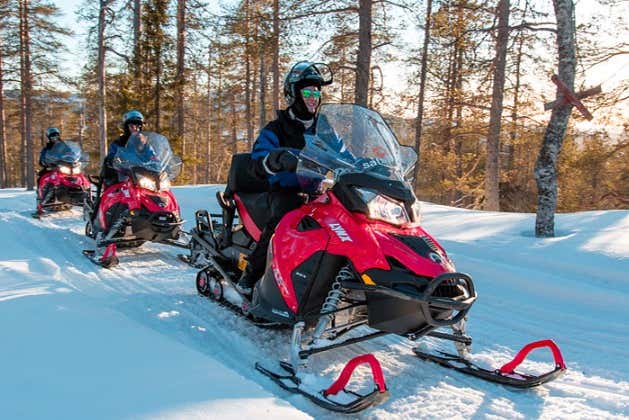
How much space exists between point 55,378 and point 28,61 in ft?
81.2

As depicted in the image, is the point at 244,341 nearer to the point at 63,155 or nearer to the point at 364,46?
the point at 364,46

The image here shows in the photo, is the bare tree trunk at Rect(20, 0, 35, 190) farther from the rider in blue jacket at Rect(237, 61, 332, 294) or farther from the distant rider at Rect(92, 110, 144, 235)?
the rider in blue jacket at Rect(237, 61, 332, 294)

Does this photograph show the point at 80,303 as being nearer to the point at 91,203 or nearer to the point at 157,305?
the point at 157,305

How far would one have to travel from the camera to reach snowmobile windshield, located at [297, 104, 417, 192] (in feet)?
10.2

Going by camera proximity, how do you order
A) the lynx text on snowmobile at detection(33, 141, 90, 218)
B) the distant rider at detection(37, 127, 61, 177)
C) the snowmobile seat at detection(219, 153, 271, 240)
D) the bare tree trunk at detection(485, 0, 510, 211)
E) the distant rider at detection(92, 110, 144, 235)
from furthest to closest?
the bare tree trunk at detection(485, 0, 510, 211)
the distant rider at detection(37, 127, 61, 177)
the lynx text on snowmobile at detection(33, 141, 90, 218)
the distant rider at detection(92, 110, 144, 235)
the snowmobile seat at detection(219, 153, 271, 240)

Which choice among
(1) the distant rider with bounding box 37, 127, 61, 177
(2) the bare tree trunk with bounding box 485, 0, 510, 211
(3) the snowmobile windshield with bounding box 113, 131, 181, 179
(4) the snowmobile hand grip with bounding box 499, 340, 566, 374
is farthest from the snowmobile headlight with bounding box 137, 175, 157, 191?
(2) the bare tree trunk with bounding box 485, 0, 510, 211

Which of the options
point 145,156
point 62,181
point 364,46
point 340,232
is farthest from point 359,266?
point 62,181

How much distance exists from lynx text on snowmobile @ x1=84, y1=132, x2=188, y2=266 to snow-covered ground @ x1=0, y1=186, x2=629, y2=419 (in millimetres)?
364

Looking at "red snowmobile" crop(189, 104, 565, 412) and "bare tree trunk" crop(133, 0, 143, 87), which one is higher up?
"bare tree trunk" crop(133, 0, 143, 87)

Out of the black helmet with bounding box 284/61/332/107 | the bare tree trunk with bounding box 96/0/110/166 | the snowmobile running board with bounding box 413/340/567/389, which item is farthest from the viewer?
the bare tree trunk with bounding box 96/0/110/166

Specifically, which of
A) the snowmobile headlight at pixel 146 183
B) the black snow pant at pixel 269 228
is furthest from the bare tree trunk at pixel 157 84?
the black snow pant at pixel 269 228

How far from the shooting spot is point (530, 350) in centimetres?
313

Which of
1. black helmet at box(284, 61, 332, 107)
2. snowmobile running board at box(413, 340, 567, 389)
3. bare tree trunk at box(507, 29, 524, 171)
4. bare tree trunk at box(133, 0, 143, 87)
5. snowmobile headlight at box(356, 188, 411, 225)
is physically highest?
bare tree trunk at box(133, 0, 143, 87)

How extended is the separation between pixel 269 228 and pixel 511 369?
2.02 m
